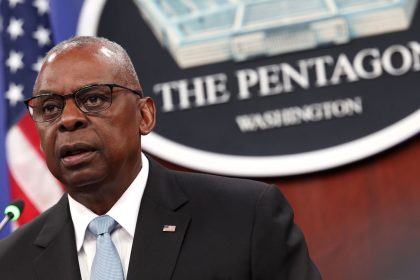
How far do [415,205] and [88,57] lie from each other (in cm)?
142

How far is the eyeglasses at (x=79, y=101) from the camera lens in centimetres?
146

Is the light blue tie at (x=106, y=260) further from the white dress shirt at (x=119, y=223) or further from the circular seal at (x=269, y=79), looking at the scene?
the circular seal at (x=269, y=79)

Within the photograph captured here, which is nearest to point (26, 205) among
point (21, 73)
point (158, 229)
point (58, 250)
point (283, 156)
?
point (21, 73)

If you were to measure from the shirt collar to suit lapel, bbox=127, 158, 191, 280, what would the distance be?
15 mm

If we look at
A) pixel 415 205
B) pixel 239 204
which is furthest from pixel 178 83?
pixel 239 204

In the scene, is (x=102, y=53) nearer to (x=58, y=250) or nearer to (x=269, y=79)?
(x=58, y=250)

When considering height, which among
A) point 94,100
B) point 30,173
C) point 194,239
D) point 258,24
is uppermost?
point 258,24

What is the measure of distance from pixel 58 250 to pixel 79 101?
1.06ft

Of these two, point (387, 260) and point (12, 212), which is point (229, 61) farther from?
point (12, 212)

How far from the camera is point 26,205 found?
9.76 feet

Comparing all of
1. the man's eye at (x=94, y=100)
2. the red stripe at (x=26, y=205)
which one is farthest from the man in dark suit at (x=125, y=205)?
the red stripe at (x=26, y=205)

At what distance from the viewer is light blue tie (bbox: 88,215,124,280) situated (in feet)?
4.85

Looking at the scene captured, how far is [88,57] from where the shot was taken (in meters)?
1.50

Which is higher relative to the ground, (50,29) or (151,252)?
(50,29)
